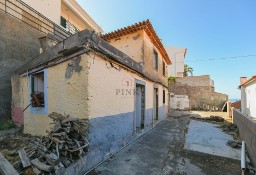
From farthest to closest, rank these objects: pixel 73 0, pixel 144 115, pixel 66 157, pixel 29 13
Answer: pixel 73 0 → pixel 29 13 → pixel 144 115 → pixel 66 157

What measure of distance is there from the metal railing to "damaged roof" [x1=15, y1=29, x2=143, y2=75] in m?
2.89

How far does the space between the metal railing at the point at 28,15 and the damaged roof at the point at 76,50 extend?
2.89m

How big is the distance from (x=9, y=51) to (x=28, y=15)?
2.62 metres

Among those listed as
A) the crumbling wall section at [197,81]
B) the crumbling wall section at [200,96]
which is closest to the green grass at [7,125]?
the crumbling wall section at [200,96]

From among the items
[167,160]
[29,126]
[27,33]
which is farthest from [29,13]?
[167,160]

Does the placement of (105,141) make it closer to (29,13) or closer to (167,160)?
(167,160)

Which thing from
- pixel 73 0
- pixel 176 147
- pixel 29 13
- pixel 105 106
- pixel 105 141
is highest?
pixel 73 0

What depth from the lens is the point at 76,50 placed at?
389 centimetres

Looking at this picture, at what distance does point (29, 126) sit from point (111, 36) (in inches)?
236

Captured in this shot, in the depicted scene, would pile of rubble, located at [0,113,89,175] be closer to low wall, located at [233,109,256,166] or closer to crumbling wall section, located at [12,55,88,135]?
crumbling wall section, located at [12,55,88,135]

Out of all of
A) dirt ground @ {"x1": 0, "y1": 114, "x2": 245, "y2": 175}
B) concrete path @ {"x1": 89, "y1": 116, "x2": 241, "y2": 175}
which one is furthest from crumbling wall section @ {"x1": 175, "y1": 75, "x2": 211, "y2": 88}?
concrete path @ {"x1": 89, "y1": 116, "x2": 241, "y2": 175}

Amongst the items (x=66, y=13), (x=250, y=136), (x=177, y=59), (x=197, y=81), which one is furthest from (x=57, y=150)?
(x=177, y=59)

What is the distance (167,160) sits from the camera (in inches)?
177

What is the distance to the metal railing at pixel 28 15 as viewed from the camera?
7.33 meters
